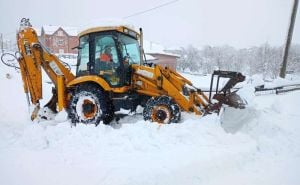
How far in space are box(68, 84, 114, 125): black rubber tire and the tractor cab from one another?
0.40 metres

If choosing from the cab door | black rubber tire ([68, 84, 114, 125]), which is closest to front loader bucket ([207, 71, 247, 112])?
the cab door

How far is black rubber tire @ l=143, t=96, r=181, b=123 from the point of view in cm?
621

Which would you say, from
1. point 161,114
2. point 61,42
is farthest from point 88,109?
point 61,42

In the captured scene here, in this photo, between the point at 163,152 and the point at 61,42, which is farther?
the point at 61,42

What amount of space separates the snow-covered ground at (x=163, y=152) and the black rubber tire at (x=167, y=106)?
→ 0.41 metres

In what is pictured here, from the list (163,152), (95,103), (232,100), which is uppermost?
(232,100)

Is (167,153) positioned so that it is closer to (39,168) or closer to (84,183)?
(84,183)

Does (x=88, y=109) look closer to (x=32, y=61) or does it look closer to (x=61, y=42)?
(x=32, y=61)

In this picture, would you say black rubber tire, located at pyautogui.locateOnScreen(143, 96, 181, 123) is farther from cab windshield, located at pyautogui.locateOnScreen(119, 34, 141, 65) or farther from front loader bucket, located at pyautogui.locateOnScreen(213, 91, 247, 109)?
cab windshield, located at pyautogui.locateOnScreen(119, 34, 141, 65)

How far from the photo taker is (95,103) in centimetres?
664

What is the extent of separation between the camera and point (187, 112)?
6539 mm

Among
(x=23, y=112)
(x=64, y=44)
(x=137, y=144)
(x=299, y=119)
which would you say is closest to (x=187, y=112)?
(x=137, y=144)

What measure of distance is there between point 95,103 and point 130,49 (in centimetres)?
181

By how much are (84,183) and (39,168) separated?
96 cm
